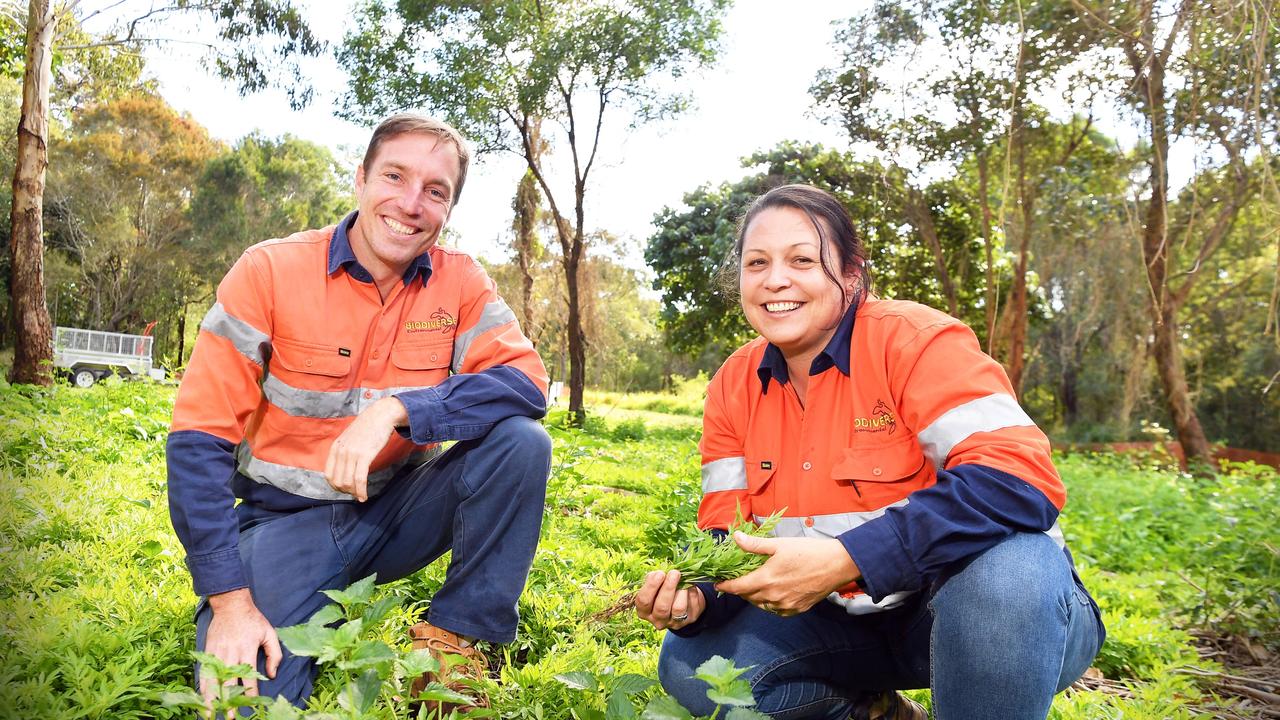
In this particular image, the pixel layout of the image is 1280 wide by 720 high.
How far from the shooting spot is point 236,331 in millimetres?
2016

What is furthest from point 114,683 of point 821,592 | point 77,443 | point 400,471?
point 77,443

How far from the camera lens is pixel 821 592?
1.57m

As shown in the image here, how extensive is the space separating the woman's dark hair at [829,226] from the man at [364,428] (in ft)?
2.68

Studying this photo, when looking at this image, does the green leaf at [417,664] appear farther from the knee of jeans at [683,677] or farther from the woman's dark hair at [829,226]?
the woman's dark hair at [829,226]

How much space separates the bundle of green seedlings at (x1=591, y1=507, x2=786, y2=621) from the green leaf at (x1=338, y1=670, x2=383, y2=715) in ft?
1.77

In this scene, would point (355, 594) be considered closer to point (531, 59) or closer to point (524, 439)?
point (524, 439)

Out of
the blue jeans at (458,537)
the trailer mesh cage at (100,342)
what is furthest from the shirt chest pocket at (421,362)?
the trailer mesh cage at (100,342)

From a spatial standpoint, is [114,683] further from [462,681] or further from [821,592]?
[821,592]

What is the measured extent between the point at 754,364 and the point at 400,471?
1.05 m

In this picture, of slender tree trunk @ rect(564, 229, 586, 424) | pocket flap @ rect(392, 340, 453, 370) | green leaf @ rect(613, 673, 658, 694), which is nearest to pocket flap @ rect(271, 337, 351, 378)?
pocket flap @ rect(392, 340, 453, 370)

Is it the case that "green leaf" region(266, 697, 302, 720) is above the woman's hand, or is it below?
below

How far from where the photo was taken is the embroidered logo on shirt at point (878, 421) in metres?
1.84

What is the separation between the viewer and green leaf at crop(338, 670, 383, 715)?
1.40 metres

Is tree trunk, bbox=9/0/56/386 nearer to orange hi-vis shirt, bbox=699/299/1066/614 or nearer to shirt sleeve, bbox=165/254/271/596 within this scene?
shirt sleeve, bbox=165/254/271/596
